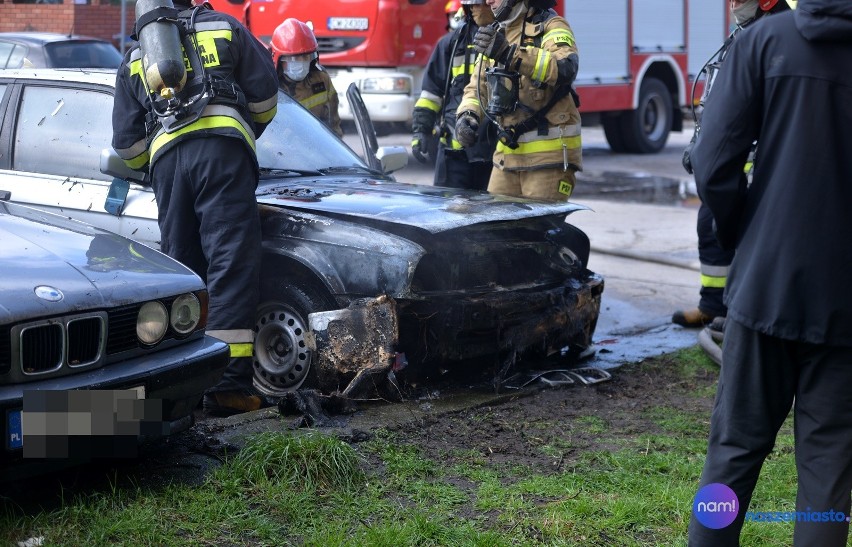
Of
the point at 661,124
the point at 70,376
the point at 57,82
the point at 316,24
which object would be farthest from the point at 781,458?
the point at 661,124

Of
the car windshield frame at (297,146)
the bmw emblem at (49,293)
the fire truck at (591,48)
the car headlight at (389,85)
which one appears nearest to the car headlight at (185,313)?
the bmw emblem at (49,293)

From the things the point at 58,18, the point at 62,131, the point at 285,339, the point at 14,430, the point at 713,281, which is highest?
the point at 58,18

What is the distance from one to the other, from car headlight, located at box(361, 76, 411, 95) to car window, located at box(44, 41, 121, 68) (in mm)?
2808

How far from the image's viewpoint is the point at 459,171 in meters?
7.04

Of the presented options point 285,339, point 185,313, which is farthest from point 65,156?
point 185,313

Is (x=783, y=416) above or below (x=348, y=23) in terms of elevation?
below

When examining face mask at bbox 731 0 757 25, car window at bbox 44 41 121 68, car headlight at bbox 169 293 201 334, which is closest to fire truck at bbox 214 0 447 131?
car window at bbox 44 41 121 68

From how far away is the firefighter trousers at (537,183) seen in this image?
20.8ft

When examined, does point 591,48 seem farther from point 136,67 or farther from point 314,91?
point 136,67

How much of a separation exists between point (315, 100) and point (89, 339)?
4.02 metres

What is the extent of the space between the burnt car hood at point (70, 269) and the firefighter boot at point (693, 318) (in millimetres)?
3716

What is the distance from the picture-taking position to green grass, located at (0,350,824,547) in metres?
3.41

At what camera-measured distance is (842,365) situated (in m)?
2.82

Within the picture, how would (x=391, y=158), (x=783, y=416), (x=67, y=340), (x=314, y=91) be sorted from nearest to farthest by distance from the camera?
1. (x=783, y=416)
2. (x=67, y=340)
3. (x=391, y=158)
4. (x=314, y=91)
